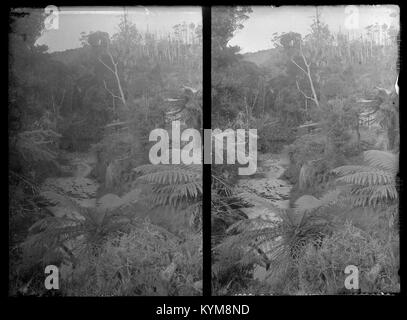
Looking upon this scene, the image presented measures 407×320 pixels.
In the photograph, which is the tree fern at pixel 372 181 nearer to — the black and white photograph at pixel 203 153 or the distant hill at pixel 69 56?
the black and white photograph at pixel 203 153

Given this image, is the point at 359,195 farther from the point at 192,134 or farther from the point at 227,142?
the point at 192,134

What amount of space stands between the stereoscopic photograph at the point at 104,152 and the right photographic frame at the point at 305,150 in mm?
274

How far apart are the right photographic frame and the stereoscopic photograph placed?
0.90ft

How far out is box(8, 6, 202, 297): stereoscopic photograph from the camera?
3.90 m

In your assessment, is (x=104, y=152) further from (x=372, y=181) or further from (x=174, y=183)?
(x=372, y=181)

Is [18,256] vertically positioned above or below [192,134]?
below

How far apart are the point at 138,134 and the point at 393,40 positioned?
2288 mm

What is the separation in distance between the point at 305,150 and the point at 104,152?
1.68m

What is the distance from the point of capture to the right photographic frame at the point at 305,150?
12.9 feet

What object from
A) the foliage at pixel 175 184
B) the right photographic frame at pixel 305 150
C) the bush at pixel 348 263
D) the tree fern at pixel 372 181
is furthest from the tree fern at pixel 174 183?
the tree fern at pixel 372 181

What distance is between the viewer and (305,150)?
400 cm

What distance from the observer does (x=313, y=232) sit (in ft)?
12.9
